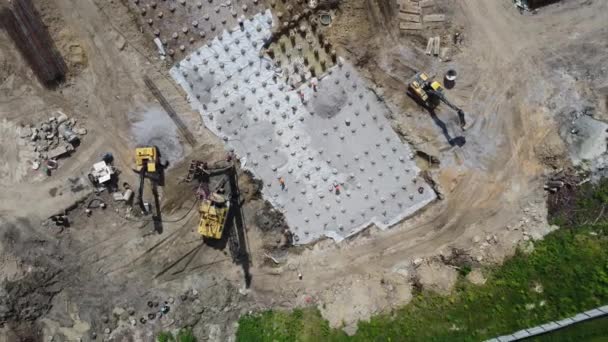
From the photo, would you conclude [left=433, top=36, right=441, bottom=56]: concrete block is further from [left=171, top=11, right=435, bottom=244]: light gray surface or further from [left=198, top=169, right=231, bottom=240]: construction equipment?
[left=198, top=169, right=231, bottom=240]: construction equipment

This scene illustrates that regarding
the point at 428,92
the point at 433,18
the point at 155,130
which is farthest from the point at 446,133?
the point at 155,130

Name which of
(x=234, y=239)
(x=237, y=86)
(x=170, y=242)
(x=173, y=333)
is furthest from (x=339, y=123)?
(x=173, y=333)

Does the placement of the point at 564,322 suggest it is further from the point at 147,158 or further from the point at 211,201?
the point at 147,158

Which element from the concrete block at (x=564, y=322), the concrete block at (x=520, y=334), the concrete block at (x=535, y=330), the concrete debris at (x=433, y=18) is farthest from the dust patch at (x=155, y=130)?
the concrete block at (x=564, y=322)

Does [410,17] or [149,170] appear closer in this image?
[149,170]

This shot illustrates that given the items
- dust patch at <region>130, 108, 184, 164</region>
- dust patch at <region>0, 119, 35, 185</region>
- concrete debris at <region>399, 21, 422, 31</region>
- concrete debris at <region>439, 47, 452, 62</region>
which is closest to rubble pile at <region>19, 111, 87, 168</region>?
dust patch at <region>0, 119, 35, 185</region>

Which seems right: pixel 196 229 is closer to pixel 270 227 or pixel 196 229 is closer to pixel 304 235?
pixel 270 227
